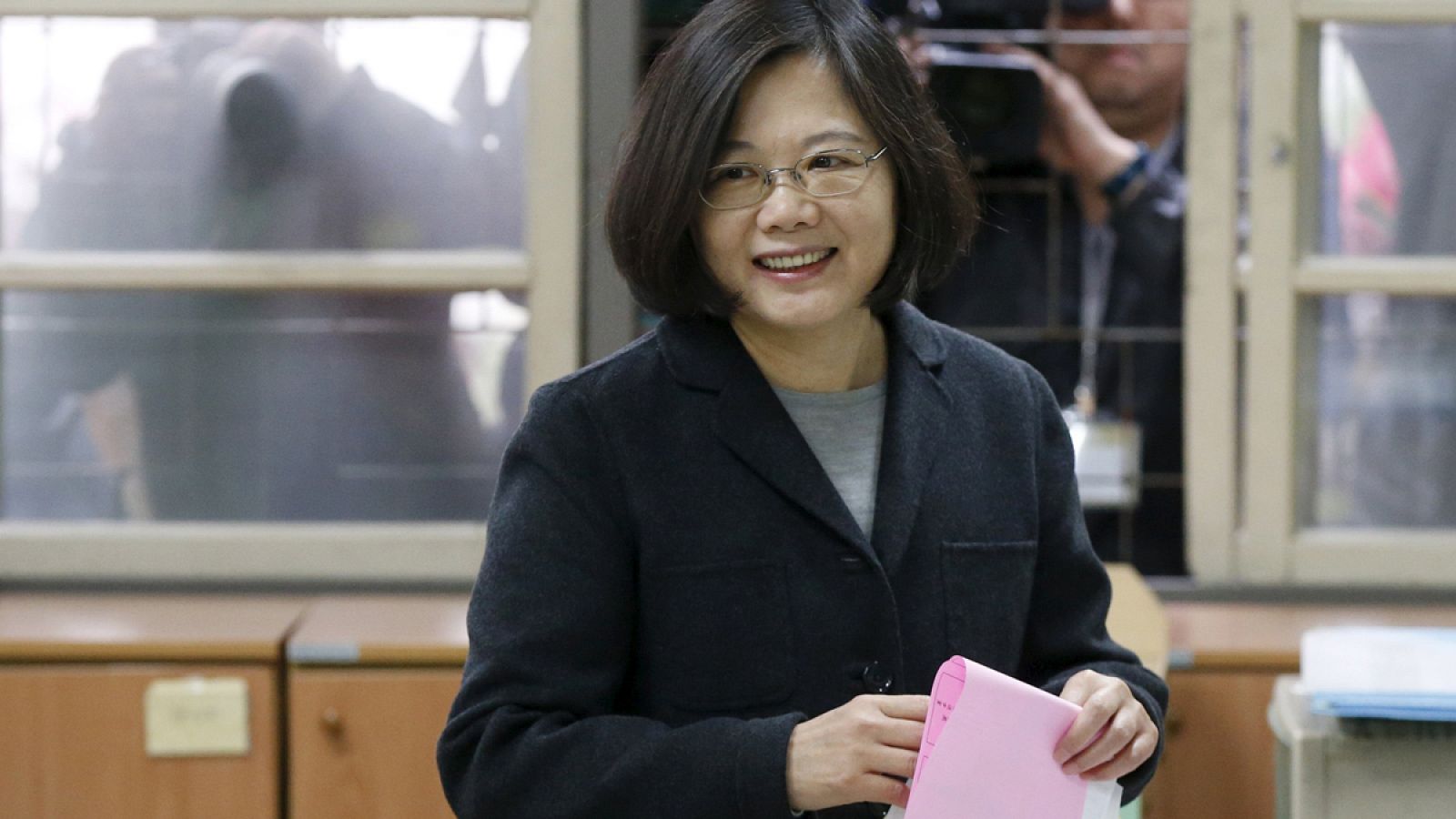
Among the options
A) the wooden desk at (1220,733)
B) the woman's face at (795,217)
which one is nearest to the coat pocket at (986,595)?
the woman's face at (795,217)

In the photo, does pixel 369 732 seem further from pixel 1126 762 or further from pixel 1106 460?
pixel 1106 460

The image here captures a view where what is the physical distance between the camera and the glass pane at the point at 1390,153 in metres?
2.52

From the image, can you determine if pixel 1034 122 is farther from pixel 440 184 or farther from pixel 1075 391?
pixel 440 184

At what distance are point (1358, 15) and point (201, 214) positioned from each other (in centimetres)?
188

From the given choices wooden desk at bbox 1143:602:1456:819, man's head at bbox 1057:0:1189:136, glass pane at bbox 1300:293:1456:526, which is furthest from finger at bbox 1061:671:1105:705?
man's head at bbox 1057:0:1189:136

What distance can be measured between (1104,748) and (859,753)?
0.21 m

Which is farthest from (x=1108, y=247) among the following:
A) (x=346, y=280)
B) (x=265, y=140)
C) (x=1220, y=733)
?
(x=265, y=140)

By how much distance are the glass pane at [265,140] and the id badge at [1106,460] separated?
3.83ft

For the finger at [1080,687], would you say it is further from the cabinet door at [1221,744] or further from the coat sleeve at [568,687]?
the cabinet door at [1221,744]

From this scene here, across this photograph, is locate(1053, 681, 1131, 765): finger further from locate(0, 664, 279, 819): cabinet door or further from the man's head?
the man's head

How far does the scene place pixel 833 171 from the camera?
1190 mm

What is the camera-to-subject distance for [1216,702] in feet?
7.16

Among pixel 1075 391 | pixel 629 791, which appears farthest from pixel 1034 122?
pixel 629 791

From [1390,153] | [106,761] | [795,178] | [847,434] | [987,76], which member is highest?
[987,76]
